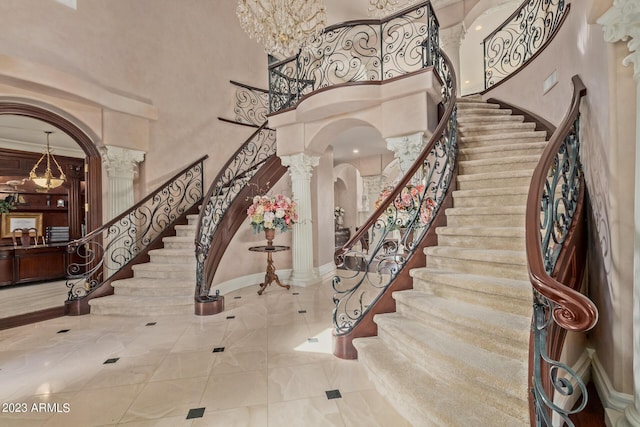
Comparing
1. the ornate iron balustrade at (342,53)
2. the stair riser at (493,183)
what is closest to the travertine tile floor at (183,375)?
the stair riser at (493,183)

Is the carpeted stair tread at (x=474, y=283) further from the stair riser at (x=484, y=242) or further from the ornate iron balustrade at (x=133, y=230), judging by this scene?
the ornate iron balustrade at (x=133, y=230)

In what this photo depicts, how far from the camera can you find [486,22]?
8547 mm

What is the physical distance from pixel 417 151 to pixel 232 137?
447 centimetres

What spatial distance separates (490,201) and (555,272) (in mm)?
1404

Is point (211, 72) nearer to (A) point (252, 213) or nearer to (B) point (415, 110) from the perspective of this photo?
(A) point (252, 213)

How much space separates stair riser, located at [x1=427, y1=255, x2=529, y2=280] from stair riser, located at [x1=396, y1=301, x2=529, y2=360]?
0.54 meters

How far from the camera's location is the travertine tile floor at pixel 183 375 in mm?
2020

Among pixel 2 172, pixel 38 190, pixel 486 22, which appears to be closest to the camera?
pixel 2 172

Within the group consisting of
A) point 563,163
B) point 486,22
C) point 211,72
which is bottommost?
point 563,163

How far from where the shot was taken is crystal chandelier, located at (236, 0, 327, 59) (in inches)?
126

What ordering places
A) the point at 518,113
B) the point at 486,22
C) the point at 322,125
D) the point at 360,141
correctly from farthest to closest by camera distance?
the point at 486,22 → the point at 360,141 → the point at 322,125 → the point at 518,113

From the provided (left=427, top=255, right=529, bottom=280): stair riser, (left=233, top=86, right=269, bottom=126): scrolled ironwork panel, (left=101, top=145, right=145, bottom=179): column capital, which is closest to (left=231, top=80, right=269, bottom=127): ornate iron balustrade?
(left=233, top=86, right=269, bottom=126): scrolled ironwork panel

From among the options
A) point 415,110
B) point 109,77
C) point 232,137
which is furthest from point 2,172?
point 415,110

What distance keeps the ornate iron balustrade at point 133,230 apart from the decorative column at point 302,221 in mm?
2100
